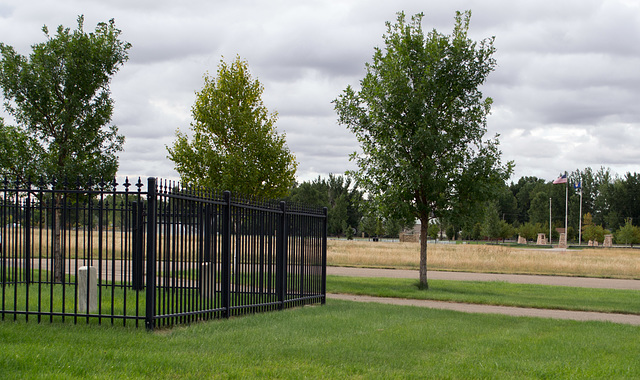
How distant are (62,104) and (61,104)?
35 millimetres

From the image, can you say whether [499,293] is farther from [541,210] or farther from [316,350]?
[541,210]

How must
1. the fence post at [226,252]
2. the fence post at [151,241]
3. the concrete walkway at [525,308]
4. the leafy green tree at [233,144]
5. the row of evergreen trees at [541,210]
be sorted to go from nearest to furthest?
1. the fence post at [151,241]
2. the fence post at [226,252]
3. the concrete walkway at [525,308]
4. the leafy green tree at [233,144]
5. the row of evergreen trees at [541,210]

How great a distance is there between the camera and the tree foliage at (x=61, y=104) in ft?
56.4

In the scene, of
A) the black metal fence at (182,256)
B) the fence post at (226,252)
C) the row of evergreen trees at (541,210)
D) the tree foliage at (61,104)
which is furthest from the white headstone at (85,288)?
the row of evergreen trees at (541,210)

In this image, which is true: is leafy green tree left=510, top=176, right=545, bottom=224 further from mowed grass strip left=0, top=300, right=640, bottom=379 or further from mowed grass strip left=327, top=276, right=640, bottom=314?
mowed grass strip left=0, top=300, right=640, bottom=379

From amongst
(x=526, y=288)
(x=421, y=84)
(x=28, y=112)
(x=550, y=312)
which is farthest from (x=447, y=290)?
(x=28, y=112)

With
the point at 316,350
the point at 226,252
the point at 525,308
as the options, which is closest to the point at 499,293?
the point at 525,308

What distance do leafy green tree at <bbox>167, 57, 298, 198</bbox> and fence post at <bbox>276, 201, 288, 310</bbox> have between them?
340 inches

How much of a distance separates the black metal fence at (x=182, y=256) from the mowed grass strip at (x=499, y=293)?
16.3ft

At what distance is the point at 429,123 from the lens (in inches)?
758

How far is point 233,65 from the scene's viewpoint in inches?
886

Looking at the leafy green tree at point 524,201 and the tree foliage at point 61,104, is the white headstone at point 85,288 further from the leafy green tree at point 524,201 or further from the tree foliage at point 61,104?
the leafy green tree at point 524,201

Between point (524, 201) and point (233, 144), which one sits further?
point (524, 201)

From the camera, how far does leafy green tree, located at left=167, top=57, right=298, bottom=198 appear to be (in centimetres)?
2167
